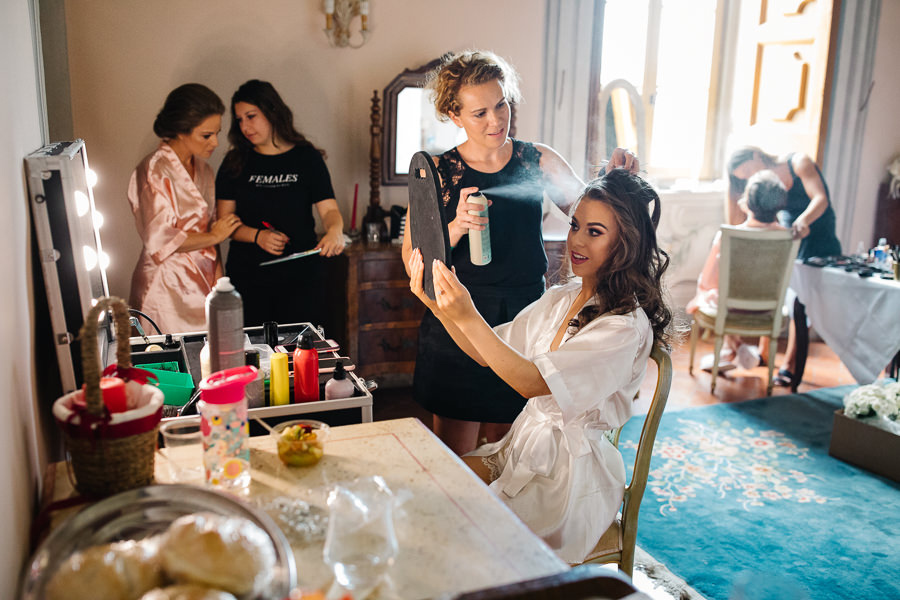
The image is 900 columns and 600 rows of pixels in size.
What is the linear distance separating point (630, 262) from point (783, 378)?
3154mm

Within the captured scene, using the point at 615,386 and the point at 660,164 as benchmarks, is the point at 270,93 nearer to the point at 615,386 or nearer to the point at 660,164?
the point at 615,386

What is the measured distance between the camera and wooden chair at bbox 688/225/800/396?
3.85 metres

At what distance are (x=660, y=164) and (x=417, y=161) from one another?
394 cm

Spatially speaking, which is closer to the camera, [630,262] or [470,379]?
[630,262]

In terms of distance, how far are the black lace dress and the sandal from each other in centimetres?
268

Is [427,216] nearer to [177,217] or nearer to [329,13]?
[177,217]

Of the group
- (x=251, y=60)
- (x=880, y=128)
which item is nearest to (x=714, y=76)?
(x=880, y=128)

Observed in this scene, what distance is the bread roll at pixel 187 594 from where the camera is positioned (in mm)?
715

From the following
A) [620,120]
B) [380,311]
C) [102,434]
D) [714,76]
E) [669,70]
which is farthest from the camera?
[714,76]

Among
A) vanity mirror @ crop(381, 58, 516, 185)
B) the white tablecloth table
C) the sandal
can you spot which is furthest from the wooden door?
vanity mirror @ crop(381, 58, 516, 185)

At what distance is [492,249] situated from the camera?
2.19 m

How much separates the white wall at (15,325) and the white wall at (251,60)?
212cm

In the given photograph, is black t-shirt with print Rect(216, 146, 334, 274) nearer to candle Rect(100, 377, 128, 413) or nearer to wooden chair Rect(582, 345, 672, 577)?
wooden chair Rect(582, 345, 672, 577)

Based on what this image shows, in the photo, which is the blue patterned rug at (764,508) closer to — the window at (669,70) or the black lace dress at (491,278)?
the black lace dress at (491,278)
